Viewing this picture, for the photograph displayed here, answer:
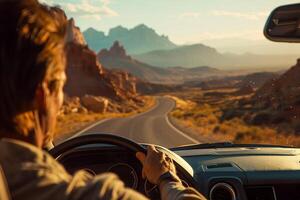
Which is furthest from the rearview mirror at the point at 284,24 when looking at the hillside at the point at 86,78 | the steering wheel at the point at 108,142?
the hillside at the point at 86,78

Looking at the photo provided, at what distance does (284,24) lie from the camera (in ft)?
11.9

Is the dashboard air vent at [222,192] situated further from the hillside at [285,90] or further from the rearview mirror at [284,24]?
the hillside at [285,90]

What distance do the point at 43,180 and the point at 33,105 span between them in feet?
0.88

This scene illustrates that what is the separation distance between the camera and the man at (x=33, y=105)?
168 cm

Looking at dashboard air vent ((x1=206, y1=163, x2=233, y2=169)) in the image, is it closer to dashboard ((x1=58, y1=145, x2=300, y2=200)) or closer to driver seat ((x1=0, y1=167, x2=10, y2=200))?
dashboard ((x1=58, y1=145, x2=300, y2=200))

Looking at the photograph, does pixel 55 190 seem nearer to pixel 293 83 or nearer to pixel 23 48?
pixel 23 48

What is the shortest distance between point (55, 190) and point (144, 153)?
1.50 m

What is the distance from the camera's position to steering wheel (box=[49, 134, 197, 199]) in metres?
3.26

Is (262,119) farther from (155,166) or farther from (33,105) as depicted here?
(33,105)

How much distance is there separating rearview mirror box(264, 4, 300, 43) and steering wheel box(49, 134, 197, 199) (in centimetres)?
89

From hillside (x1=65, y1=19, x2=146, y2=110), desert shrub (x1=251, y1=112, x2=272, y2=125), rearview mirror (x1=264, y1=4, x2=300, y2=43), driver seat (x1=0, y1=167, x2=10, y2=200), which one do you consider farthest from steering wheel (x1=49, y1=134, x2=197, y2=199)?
hillside (x1=65, y1=19, x2=146, y2=110)

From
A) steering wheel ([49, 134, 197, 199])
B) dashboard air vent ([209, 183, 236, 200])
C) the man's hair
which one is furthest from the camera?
dashboard air vent ([209, 183, 236, 200])

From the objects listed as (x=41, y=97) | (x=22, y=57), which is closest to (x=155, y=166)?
(x=41, y=97)

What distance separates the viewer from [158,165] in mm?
2582
